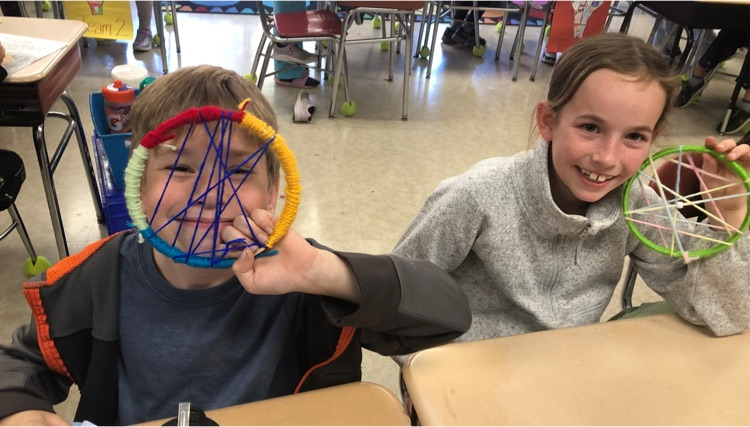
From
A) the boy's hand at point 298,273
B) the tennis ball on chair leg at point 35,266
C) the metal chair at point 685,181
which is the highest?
the boy's hand at point 298,273

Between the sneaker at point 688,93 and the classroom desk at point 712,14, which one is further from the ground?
the classroom desk at point 712,14

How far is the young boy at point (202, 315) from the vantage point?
76 centimetres

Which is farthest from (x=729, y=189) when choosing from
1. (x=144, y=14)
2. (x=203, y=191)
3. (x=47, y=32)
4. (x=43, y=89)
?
(x=144, y=14)

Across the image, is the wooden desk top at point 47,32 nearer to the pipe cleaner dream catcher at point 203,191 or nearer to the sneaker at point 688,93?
the pipe cleaner dream catcher at point 203,191

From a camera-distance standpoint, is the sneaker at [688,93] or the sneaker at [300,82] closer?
the sneaker at [300,82]

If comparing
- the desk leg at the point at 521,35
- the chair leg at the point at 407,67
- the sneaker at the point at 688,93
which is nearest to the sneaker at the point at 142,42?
the chair leg at the point at 407,67

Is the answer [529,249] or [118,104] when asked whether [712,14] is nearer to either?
[529,249]

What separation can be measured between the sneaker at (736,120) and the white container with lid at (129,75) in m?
3.36

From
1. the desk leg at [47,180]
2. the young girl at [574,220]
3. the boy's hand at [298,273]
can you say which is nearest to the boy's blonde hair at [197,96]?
the boy's hand at [298,273]

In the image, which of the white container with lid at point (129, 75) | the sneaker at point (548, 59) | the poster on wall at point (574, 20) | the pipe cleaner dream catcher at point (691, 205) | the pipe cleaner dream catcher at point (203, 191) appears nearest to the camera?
the pipe cleaner dream catcher at point (203, 191)

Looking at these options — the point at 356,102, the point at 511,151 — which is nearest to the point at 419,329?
the point at 511,151

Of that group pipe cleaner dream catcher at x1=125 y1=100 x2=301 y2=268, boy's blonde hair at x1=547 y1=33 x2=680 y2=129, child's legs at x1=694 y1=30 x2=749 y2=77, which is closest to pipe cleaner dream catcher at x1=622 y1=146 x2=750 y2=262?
boy's blonde hair at x1=547 y1=33 x2=680 y2=129

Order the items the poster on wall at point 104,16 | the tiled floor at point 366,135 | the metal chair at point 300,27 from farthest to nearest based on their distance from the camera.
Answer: the poster on wall at point 104,16 < the metal chair at point 300,27 < the tiled floor at point 366,135

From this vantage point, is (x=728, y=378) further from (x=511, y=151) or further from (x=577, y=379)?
(x=511, y=151)
